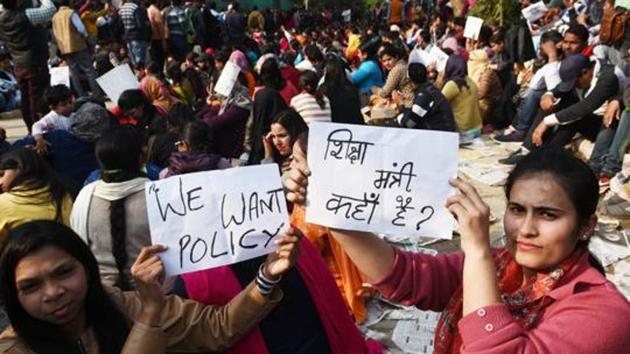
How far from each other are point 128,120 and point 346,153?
414 centimetres

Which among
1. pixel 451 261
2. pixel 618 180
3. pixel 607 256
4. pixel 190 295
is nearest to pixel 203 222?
pixel 190 295

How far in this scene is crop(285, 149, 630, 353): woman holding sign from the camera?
119cm

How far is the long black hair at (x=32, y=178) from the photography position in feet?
10.2

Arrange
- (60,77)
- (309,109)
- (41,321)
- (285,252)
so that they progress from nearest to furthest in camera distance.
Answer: (41,321)
(285,252)
(309,109)
(60,77)

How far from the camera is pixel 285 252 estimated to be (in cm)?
189

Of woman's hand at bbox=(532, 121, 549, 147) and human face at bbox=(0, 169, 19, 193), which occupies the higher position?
human face at bbox=(0, 169, 19, 193)

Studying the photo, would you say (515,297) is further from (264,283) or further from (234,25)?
(234,25)

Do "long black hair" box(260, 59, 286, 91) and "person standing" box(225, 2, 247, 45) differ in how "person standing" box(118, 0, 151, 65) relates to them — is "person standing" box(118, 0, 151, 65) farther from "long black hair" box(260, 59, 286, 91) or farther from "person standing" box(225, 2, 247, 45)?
"long black hair" box(260, 59, 286, 91)

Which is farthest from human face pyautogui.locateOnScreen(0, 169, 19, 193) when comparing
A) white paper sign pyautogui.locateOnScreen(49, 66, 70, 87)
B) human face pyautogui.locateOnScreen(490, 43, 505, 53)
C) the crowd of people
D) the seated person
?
human face pyautogui.locateOnScreen(490, 43, 505, 53)

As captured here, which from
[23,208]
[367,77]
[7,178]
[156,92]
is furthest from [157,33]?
[23,208]

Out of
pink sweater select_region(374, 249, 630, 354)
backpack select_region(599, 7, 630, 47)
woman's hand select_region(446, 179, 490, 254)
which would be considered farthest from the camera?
backpack select_region(599, 7, 630, 47)

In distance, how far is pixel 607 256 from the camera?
431cm

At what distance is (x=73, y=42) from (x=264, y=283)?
24.6 feet

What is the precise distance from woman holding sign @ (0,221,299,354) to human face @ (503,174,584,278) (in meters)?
0.78
